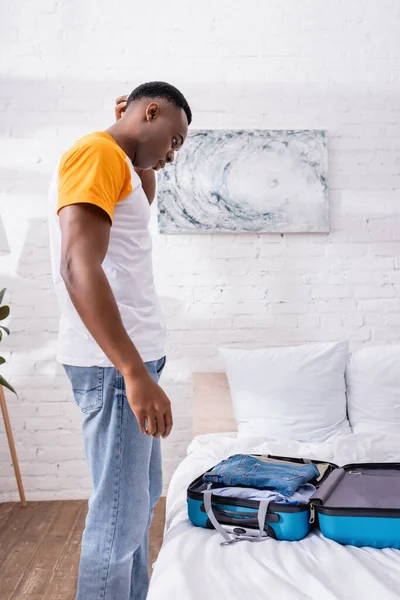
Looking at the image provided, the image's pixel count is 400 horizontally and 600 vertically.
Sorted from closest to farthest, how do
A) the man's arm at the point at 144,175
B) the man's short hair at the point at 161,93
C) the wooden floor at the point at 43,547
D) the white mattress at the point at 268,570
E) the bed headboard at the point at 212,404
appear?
the white mattress at the point at 268,570 < the man's short hair at the point at 161,93 < the man's arm at the point at 144,175 < the wooden floor at the point at 43,547 < the bed headboard at the point at 212,404

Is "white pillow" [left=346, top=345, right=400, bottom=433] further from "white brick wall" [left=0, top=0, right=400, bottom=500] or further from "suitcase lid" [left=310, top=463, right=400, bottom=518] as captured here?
"suitcase lid" [left=310, top=463, right=400, bottom=518]

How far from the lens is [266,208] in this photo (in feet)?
9.55

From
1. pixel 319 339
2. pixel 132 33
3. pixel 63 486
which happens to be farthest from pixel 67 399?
pixel 132 33

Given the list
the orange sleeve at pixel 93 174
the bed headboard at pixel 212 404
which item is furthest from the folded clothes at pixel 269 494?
the bed headboard at pixel 212 404

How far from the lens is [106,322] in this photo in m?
1.12

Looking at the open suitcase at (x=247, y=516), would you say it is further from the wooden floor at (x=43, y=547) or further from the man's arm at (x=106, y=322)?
the wooden floor at (x=43, y=547)

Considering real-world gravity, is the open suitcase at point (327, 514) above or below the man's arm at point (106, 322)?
below

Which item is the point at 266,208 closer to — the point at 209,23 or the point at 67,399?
the point at 209,23

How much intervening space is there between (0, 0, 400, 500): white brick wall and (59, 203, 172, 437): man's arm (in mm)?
1799

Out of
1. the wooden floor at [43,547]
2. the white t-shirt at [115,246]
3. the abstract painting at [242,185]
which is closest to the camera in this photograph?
the white t-shirt at [115,246]

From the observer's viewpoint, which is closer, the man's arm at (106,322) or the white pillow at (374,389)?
the man's arm at (106,322)

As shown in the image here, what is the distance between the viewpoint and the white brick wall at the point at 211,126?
2.91 meters

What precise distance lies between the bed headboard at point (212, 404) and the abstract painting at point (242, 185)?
0.74 m

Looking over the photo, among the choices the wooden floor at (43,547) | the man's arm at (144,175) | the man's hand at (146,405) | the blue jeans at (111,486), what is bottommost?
the wooden floor at (43,547)
